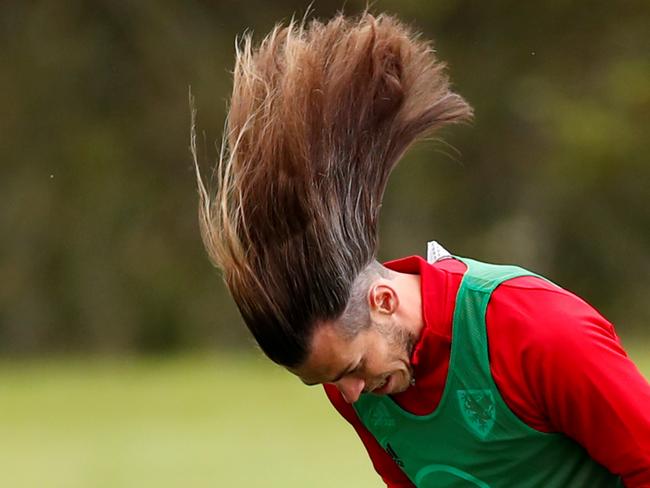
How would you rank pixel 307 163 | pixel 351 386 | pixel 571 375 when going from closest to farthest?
pixel 571 375
pixel 307 163
pixel 351 386

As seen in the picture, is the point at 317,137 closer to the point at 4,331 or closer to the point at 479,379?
the point at 479,379

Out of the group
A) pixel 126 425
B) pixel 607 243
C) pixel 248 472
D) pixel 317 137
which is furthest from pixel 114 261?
pixel 317 137

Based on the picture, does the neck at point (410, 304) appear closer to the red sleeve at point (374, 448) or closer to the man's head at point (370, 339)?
the man's head at point (370, 339)

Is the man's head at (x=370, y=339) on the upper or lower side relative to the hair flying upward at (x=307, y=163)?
lower

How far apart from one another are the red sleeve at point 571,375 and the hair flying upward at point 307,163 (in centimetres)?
42

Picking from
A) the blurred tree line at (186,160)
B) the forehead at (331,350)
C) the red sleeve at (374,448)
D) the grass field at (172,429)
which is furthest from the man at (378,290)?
the blurred tree line at (186,160)

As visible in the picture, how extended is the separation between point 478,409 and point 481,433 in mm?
80

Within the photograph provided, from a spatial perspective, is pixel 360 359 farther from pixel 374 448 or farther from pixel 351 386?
pixel 374 448

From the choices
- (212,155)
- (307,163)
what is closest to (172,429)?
(212,155)

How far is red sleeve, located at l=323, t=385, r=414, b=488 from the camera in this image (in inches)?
177

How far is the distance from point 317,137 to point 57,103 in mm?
19632

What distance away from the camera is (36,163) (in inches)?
897

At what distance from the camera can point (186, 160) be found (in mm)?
22750

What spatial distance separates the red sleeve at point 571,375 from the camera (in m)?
3.66
